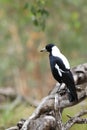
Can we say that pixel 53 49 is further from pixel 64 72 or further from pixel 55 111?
pixel 55 111

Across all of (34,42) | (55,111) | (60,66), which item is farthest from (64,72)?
(34,42)

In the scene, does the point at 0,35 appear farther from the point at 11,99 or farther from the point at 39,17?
the point at 39,17

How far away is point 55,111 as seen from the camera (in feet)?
15.8

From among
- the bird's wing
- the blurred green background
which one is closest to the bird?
the bird's wing

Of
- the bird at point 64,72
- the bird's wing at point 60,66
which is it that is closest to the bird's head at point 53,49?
the bird at point 64,72

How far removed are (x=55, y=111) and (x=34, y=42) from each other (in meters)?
10.4

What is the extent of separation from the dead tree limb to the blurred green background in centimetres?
736

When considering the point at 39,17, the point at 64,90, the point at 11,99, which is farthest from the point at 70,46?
the point at 64,90

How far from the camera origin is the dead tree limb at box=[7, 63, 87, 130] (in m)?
4.79

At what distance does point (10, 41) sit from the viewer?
50.8 feet

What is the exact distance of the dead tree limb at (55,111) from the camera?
4.79 m

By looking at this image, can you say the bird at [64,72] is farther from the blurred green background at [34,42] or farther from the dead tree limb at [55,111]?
the blurred green background at [34,42]

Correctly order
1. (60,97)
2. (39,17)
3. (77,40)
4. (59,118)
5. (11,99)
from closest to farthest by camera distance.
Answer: (59,118) → (60,97) → (39,17) → (11,99) → (77,40)

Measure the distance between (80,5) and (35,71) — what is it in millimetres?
2308
